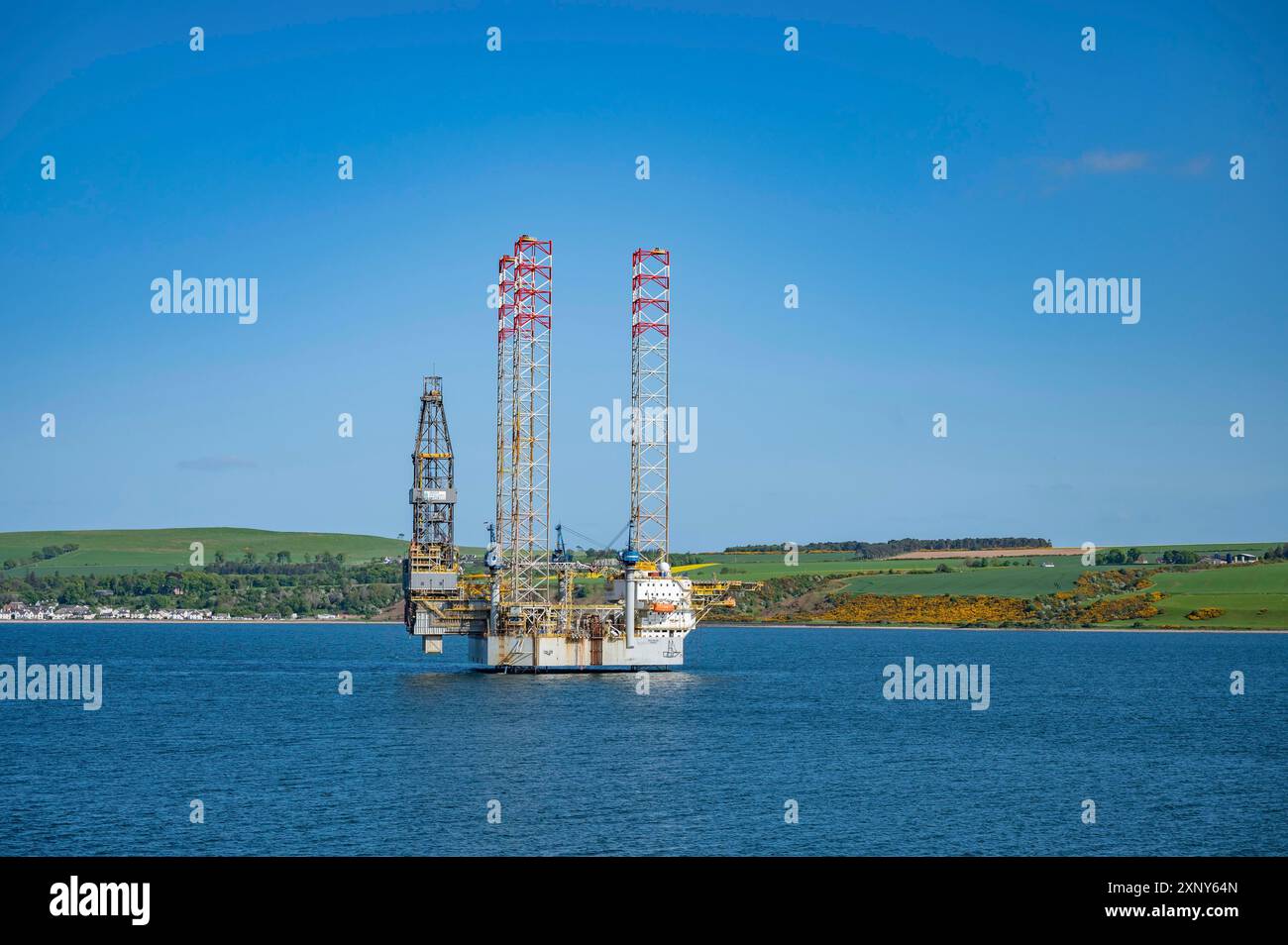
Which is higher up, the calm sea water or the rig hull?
the rig hull

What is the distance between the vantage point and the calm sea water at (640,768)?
45812 mm

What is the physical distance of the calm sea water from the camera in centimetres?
4581

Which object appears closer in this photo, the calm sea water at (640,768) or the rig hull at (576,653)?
the calm sea water at (640,768)

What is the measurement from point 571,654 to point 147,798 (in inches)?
2022

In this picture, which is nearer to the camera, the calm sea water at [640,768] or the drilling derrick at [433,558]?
the calm sea water at [640,768]

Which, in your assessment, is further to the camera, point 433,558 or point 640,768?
point 433,558

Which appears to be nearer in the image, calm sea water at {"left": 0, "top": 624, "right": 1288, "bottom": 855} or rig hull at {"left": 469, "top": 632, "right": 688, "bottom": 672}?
calm sea water at {"left": 0, "top": 624, "right": 1288, "bottom": 855}

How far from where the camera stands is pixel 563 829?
153ft

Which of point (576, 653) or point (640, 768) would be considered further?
point (576, 653)

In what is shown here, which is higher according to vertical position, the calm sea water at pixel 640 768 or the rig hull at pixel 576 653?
the rig hull at pixel 576 653

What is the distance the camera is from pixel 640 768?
60594mm

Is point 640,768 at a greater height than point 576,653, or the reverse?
point 576,653
